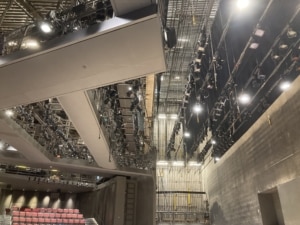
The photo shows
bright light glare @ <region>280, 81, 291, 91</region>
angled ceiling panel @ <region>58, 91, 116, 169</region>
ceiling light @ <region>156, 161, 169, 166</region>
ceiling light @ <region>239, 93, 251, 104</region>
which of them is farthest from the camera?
ceiling light @ <region>156, 161, 169, 166</region>

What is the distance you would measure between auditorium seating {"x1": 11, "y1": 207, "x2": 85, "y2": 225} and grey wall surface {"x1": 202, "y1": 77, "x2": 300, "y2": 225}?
6633 mm

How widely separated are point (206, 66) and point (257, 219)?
5119mm

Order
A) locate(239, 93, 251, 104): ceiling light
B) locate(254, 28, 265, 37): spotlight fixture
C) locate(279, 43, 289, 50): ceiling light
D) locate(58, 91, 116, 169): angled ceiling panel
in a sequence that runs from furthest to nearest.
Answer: locate(239, 93, 251, 104): ceiling light
locate(58, 91, 116, 169): angled ceiling panel
locate(279, 43, 289, 50): ceiling light
locate(254, 28, 265, 37): spotlight fixture

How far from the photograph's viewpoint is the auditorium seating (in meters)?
11.0

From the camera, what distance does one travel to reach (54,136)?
1103cm

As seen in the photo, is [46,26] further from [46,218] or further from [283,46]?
[46,218]

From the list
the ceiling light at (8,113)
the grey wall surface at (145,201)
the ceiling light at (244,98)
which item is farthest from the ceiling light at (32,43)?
the grey wall surface at (145,201)

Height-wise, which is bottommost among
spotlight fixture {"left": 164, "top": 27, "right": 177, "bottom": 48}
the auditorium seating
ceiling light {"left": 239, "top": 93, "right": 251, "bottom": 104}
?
the auditorium seating


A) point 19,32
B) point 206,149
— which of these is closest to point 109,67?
point 19,32

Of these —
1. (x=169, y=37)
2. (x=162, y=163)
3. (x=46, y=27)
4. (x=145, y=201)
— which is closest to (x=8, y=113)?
(x=46, y=27)

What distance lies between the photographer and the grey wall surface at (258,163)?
6.85 m

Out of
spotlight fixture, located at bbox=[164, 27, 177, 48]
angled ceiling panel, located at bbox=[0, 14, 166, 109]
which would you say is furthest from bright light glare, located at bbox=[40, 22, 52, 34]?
spotlight fixture, located at bbox=[164, 27, 177, 48]

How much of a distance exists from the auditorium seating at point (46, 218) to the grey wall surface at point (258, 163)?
663 cm

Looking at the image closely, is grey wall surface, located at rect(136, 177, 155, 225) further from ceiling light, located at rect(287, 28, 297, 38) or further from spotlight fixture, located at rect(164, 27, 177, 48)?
spotlight fixture, located at rect(164, 27, 177, 48)
